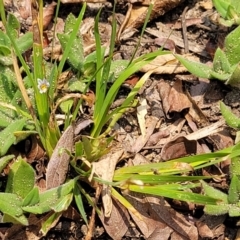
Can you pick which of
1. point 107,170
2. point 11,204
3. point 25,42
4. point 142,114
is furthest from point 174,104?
point 11,204

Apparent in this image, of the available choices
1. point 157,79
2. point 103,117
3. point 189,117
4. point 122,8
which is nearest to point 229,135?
point 189,117

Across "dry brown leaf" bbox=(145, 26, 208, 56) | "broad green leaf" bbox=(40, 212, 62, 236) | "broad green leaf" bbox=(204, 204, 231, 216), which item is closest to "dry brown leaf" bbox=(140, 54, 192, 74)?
"dry brown leaf" bbox=(145, 26, 208, 56)

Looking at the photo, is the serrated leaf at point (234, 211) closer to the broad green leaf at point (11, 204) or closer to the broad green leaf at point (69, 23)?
the broad green leaf at point (11, 204)

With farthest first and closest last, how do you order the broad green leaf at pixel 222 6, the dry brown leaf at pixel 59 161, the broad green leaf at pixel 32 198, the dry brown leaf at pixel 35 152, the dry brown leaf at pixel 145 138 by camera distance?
the broad green leaf at pixel 222 6
the dry brown leaf at pixel 145 138
the dry brown leaf at pixel 35 152
the dry brown leaf at pixel 59 161
the broad green leaf at pixel 32 198

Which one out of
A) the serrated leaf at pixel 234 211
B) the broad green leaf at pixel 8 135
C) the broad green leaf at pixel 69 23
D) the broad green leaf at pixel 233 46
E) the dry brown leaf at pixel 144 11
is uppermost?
the broad green leaf at pixel 69 23

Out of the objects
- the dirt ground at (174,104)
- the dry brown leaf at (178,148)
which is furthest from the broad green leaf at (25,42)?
the dry brown leaf at (178,148)

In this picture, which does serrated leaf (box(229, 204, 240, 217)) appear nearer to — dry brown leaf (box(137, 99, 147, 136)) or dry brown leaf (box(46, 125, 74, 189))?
dry brown leaf (box(137, 99, 147, 136))
